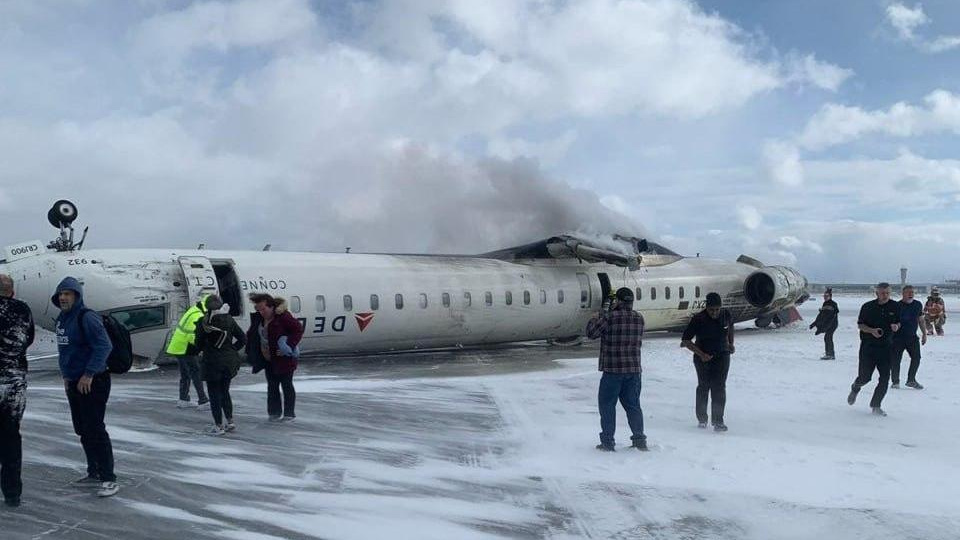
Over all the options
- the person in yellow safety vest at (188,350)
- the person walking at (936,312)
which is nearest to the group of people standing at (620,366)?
the person in yellow safety vest at (188,350)

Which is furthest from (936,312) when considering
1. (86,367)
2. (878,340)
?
(86,367)

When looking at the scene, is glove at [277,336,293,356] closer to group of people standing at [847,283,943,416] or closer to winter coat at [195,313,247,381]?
winter coat at [195,313,247,381]

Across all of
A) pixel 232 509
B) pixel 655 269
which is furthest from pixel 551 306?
pixel 232 509

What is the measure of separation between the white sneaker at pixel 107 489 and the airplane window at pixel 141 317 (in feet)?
30.1

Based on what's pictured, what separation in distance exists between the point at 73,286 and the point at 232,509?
230 cm

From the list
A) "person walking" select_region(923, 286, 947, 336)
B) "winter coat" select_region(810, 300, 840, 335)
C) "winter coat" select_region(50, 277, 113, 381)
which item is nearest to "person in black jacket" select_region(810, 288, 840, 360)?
"winter coat" select_region(810, 300, 840, 335)

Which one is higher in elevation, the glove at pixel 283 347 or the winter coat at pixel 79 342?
the winter coat at pixel 79 342

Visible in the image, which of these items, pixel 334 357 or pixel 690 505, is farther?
pixel 334 357

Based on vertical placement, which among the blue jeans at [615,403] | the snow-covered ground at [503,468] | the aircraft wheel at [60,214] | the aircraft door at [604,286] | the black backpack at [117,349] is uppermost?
the aircraft wheel at [60,214]

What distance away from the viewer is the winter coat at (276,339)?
9.26 m

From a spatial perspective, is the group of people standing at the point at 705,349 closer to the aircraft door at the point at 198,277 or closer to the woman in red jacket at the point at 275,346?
the woman in red jacket at the point at 275,346

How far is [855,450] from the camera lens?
25.8 ft

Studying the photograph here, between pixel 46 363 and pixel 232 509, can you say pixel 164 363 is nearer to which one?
pixel 46 363

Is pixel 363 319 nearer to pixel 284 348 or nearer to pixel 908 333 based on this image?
pixel 284 348
